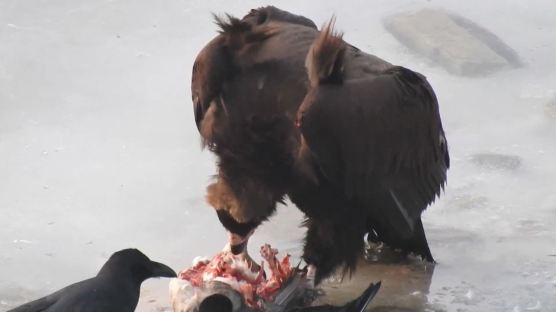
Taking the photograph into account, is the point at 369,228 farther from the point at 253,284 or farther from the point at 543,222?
the point at 543,222

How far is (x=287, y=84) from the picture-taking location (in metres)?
4.55

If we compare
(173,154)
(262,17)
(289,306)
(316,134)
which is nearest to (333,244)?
(289,306)

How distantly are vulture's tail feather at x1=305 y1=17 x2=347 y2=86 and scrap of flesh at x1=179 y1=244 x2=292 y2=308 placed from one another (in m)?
0.86

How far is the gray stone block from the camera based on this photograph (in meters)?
6.94

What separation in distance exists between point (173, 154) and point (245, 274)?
1395mm

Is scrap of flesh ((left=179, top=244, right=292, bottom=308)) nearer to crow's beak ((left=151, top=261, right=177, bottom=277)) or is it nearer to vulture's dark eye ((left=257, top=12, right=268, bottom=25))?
crow's beak ((left=151, top=261, right=177, bottom=277))

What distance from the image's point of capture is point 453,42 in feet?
23.4

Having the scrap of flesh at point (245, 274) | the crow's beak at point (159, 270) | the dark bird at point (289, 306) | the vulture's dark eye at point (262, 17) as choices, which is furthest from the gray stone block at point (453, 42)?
the crow's beak at point (159, 270)

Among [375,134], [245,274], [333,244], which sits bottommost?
[245,274]

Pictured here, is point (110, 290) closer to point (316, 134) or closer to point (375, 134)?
point (316, 134)

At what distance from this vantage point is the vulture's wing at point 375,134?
4324 millimetres

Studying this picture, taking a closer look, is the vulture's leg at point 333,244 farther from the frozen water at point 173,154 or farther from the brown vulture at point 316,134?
the frozen water at point 173,154

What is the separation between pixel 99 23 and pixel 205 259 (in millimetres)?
2771

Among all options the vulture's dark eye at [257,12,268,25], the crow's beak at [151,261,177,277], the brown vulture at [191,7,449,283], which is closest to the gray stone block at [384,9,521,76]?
the vulture's dark eye at [257,12,268,25]
